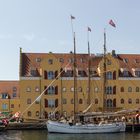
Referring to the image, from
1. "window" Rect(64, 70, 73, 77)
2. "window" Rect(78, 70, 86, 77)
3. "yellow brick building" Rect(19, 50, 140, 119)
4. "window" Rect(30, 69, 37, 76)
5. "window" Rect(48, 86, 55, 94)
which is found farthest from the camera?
"window" Rect(78, 70, 86, 77)

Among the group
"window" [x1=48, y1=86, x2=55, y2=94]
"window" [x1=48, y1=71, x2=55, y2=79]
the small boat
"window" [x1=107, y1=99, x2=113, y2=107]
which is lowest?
the small boat

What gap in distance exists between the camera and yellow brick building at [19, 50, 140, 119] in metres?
115

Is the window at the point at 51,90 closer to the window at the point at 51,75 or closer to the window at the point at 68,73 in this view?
the window at the point at 51,75

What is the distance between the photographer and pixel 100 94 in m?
117

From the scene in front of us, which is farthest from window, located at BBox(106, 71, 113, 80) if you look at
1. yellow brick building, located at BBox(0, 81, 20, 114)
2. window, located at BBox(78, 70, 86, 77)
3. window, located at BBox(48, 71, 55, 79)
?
yellow brick building, located at BBox(0, 81, 20, 114)

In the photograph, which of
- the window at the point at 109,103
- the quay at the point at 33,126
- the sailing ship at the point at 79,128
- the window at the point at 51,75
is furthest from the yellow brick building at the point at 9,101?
the sailing ship at the point at 79,128

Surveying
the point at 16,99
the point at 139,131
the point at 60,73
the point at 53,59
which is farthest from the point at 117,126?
the point at 16,99

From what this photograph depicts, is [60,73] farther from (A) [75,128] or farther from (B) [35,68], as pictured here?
(A) [75,128]

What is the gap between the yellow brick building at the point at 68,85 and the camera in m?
115

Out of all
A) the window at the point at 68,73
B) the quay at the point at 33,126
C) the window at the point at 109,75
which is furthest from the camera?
the window at the point at 109,75

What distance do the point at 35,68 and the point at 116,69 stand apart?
21.0 metres

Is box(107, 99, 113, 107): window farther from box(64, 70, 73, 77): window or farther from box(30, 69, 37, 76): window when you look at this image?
box(30, 69, 37, 76): window

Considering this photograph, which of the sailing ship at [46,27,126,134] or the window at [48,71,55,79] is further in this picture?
the window at [48,71,55,79]

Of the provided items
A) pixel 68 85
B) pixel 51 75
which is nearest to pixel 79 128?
pixel 68 85
